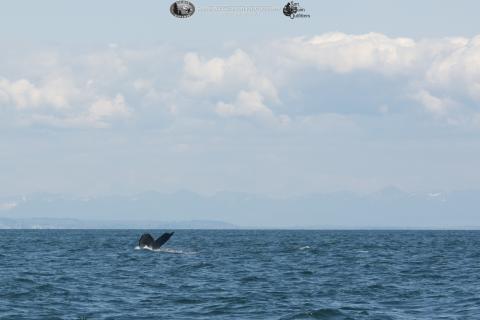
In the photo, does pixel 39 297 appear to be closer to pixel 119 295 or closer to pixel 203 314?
pixel 119 295

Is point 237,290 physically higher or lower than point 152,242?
lower

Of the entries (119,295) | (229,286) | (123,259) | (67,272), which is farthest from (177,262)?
(119,295)

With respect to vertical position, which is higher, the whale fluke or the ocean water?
the whale fluke

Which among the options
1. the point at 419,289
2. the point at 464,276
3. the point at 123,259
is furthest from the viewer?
the point at 123,259

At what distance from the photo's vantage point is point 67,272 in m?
56.1

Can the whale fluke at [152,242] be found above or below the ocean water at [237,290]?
above

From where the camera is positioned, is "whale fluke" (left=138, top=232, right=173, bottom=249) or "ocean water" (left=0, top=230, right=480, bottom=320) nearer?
"ocean water" (left=0, top=230, right=480, bottom=320)

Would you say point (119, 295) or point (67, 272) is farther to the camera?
point (67, 272)

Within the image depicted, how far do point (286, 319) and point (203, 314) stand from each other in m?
3.46

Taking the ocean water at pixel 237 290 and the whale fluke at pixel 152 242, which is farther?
the whale fluke at pixel 152 242

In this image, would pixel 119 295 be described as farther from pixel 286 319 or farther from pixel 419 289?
pixel 419 289

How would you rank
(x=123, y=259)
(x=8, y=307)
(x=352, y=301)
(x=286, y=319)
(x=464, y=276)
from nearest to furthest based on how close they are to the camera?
(x=286, y=319)
(x=8, y=307)
(x=352, y=301)
(x=464, y=276)
(x=123, y=259)

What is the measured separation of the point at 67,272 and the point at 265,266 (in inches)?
555

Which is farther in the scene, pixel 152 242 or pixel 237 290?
pixel 152 242
